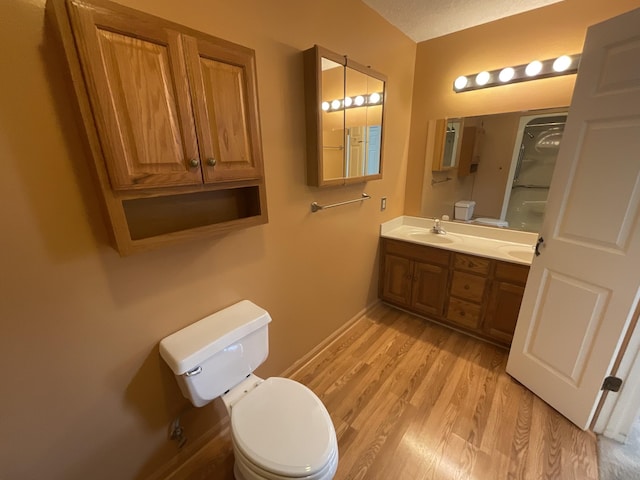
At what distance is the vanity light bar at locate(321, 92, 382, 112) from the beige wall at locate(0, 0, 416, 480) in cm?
22

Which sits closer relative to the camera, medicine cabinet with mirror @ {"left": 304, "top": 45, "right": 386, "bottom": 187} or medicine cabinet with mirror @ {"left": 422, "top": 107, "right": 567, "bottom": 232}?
medicine cabinet with mirror @ {"left": 304, "top": 45, "right": 386, "bottom": 187}

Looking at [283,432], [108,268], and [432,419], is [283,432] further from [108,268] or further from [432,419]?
[432,419]

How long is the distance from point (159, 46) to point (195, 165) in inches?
14.0

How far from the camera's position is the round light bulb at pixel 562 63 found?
169 centimetres

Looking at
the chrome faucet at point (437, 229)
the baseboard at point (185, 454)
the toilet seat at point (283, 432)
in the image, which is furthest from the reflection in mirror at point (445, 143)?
the baseboard at point (185, 454)

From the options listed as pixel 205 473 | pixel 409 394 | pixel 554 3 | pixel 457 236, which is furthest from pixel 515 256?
pixel 205 473

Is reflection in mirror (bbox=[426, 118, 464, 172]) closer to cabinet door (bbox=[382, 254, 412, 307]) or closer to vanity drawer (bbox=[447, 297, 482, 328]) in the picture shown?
cabinet door (bbox=[382, 254, 412, 307])

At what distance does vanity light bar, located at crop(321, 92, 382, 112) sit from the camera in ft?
5.08

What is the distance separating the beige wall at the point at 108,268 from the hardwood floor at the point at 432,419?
0.44m

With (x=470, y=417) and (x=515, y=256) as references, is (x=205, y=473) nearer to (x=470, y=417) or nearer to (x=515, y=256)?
(x=470, y=417)

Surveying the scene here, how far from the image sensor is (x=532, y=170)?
1.95 m

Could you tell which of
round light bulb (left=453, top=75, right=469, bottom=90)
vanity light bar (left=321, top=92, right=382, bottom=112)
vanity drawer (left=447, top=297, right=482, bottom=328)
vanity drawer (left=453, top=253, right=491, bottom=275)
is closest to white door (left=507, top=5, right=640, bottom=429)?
vanity drawer (left=453, top=253, right=491, bottom=275)

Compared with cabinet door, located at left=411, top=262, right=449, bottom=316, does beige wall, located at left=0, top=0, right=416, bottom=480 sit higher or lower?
higher

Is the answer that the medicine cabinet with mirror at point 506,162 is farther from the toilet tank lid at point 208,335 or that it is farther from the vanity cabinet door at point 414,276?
the toilet tank lid at point 208,335
